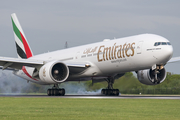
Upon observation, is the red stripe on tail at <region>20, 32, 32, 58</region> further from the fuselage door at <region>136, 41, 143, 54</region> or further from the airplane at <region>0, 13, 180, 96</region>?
the fuselage door at <region>136, 41, 143, 54</region>

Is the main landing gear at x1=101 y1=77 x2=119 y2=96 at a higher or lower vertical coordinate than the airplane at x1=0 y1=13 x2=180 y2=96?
lower

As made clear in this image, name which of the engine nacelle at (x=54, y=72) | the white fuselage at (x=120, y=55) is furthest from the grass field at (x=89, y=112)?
the engine nacelle at (x=54, y=72)

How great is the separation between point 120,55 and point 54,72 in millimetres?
6067

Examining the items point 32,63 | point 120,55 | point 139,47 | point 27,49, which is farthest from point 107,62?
point 27,49

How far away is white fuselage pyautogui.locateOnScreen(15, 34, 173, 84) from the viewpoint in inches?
1085

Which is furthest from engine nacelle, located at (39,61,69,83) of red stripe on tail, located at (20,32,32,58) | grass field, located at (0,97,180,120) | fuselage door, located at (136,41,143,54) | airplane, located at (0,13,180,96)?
red stripe on tail, located at (20,32,32,58)

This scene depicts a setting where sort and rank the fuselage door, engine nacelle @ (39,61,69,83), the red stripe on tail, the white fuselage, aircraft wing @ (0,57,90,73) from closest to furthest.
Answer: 1. the white fuselage
2. the fuselage door
3. engine nacelle @ (39,61,69,83)
4. aircraft wing @ (0,57,90,73)
5. the red stripe on tail

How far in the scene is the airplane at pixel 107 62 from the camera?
2781cm

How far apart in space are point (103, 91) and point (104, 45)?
6.38 meters

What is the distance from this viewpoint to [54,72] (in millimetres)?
30312

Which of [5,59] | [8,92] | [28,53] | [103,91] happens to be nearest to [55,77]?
[5,59]

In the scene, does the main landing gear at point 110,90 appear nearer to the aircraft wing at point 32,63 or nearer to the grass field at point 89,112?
the aircraft wing at point 32,63

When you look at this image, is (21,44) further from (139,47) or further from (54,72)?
(139,47)

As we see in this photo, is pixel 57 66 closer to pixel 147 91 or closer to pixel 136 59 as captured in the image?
pixel 136 59
